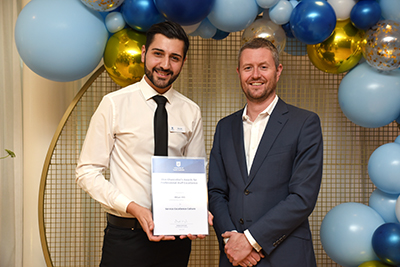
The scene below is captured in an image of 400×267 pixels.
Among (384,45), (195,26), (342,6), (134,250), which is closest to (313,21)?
(342,6)

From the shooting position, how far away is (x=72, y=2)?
217 cm

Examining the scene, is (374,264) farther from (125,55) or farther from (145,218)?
(125,55)

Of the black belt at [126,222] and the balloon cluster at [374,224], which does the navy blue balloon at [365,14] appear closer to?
the balloon cluster at [374,224]

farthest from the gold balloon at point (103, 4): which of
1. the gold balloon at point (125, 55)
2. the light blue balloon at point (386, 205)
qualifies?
the light blue balloon at point (386, 205)

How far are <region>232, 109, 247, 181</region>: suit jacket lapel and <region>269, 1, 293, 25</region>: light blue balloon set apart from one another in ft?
2.38

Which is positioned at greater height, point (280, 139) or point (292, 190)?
point (280, 139)

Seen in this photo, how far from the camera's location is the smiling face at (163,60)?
1777 mm

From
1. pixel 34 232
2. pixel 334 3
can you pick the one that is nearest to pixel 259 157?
pixel 334 3

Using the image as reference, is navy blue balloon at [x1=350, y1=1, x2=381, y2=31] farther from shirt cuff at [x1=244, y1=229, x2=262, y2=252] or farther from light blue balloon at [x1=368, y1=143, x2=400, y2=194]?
shirt cuff at [x1=244, y1=229, x2=262, y2=252]

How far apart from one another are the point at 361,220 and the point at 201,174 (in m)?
1.26

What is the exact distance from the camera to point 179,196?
165cm

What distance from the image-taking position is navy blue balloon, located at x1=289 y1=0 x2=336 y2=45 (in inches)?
83.4

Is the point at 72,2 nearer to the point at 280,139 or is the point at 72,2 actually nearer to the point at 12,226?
the point at 280,139

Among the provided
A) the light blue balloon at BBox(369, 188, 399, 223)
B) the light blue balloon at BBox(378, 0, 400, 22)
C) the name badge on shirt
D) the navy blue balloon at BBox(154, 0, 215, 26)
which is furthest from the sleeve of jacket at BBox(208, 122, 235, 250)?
the light blue balloon at BBox(378, 0, 400, 22)
